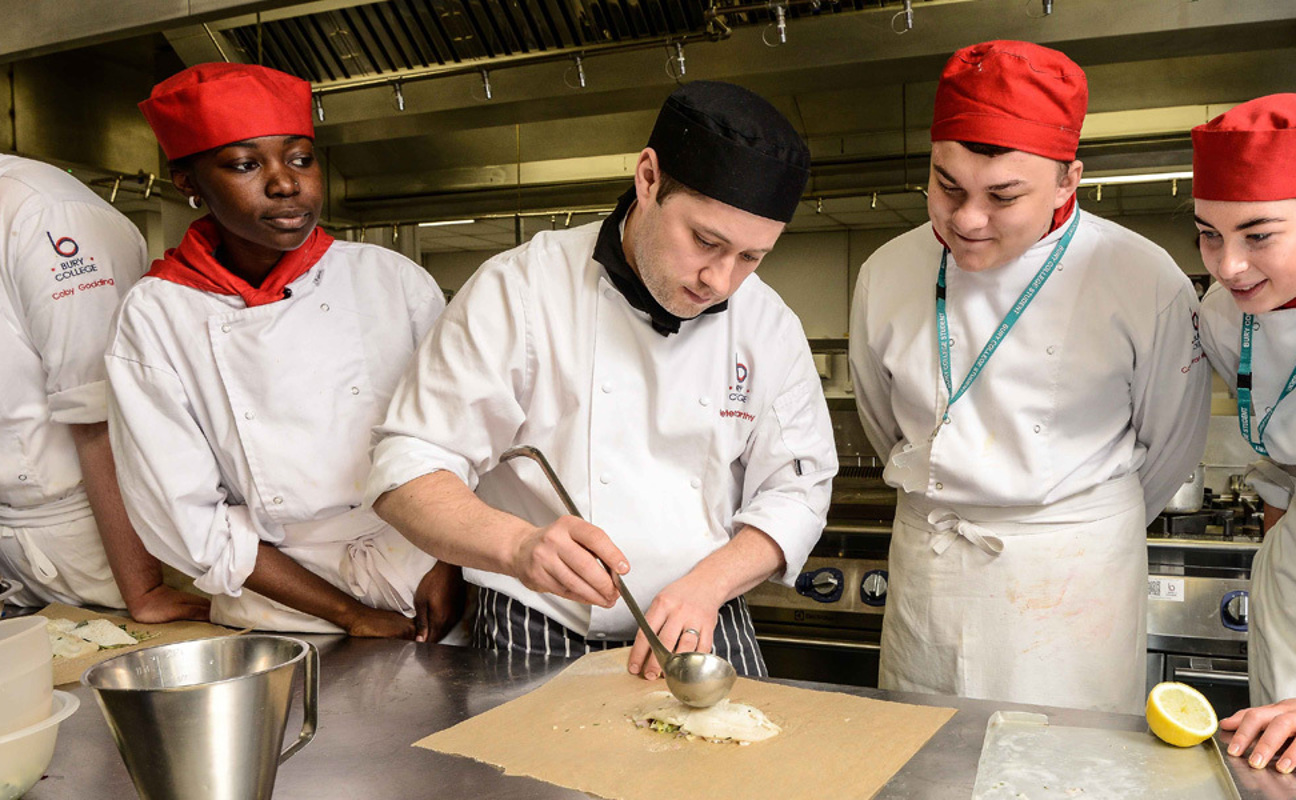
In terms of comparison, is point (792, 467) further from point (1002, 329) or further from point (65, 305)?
point (65, 305)

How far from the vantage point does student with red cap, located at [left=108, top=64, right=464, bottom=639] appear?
1.62 meters

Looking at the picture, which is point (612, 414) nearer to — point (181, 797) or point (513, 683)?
point (513, 683)

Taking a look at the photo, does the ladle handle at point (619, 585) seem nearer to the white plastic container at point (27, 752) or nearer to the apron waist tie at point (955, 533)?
the white plastic container at point (27, 752)

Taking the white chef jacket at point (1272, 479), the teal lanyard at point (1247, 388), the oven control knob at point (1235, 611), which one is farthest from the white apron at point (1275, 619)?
the oven control knob at point (1235, 611)

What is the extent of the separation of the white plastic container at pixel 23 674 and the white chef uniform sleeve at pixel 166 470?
2.01 feet

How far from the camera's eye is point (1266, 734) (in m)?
1.09

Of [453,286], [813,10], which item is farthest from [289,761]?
[453,286]

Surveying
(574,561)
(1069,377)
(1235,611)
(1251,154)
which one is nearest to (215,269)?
(574,561)

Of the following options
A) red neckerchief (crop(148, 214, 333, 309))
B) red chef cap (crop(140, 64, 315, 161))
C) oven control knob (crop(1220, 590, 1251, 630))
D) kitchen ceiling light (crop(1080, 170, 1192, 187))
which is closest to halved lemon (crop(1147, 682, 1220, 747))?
red neckerchief (crop(148, 214, 333, 309))

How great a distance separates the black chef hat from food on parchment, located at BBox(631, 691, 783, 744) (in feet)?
2.15

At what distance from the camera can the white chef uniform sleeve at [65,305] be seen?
6.04 ft

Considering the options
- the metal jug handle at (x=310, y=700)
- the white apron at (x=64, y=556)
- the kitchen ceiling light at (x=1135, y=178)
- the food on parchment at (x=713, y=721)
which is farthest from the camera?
the kitchen ceiling light at (x=1135, y=178)

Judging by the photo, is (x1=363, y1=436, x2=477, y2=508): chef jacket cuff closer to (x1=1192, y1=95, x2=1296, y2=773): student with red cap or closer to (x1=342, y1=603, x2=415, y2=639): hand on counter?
(x1=342, y1=603, x2=415, y2=639): hand on counter

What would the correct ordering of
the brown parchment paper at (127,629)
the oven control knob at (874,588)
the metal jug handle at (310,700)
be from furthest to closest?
the oven control knob at (874,588) → the brown parchment paper at (127,629) → the metal jug handle at (310,700)
